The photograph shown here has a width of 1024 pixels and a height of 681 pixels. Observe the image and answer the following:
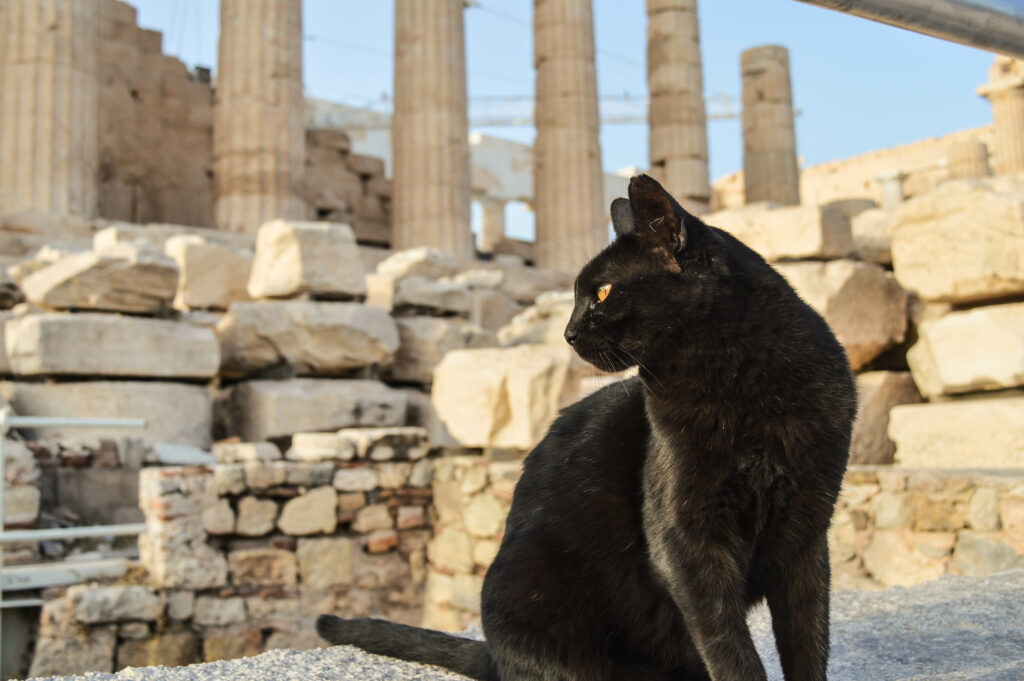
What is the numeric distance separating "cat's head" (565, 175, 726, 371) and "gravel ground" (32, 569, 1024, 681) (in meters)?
0.93

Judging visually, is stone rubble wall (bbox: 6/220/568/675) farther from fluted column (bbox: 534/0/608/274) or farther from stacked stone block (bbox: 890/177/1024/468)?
fluted column (bbox: 534/0/608/274)

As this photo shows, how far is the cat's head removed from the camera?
198cm

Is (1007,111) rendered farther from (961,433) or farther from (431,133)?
(961,433)

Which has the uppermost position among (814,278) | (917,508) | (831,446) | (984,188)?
(984,188)

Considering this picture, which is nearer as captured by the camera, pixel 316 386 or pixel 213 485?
pixel 213 485

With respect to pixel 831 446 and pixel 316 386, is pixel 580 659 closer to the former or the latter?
pixel 831 446

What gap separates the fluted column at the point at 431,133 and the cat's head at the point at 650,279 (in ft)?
52.0

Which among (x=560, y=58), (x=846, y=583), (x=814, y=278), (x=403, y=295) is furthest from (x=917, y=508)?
(x=560, y=58)

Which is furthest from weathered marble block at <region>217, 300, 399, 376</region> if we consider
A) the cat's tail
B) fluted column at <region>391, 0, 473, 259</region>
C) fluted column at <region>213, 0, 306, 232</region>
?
fluted column at <region>391, 0, 473, 259</region>

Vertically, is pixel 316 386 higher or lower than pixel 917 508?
higher

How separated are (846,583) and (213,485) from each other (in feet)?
12.6

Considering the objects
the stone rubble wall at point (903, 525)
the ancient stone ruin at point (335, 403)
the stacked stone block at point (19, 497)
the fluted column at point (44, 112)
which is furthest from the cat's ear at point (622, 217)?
the fluted column at point (44, 112)

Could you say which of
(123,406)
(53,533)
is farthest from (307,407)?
(53,533)

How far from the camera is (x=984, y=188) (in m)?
5.52
